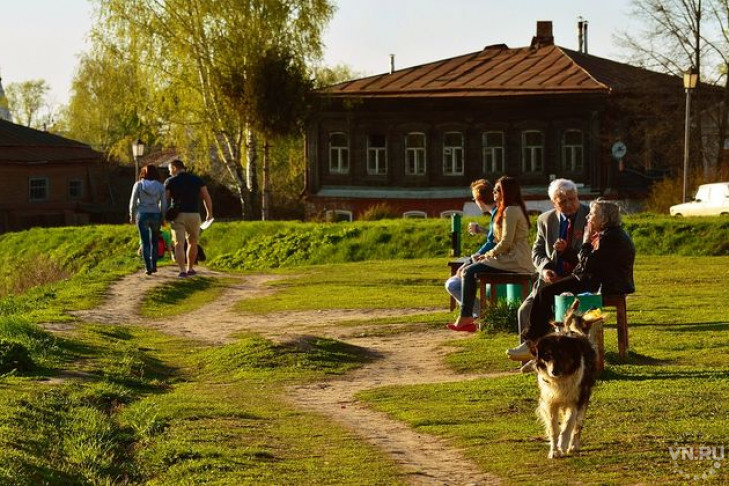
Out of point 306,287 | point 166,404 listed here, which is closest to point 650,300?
point 306,287

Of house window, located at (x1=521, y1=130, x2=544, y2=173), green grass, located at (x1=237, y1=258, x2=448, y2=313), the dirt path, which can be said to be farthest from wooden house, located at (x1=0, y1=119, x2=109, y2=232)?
the dirt path

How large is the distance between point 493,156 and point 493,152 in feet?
0.48

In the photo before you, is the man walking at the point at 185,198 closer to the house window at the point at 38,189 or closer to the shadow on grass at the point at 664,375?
the shadow on grass at the point at 664,375

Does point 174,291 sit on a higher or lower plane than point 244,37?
lower

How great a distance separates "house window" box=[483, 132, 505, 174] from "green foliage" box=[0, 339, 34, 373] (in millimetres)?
42911

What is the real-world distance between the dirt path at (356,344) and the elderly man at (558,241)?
1.02m

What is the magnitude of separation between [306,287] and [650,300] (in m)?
7.79

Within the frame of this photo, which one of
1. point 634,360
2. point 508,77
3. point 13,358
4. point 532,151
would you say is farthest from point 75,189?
point 634,360

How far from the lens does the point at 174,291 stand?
2628 centimetres

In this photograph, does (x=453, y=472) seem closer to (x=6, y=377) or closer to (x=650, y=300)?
(x=6, y=377)

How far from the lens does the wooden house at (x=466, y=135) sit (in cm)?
5650

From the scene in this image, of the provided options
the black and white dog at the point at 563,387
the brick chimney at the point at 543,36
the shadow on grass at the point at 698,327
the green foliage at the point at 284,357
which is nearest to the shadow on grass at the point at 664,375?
the green foliage at the point at 284,357

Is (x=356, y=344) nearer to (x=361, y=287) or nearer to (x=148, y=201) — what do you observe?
(x=148, y=201)

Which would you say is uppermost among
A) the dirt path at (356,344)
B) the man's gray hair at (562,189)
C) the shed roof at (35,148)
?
the shed roof at (35,148)
